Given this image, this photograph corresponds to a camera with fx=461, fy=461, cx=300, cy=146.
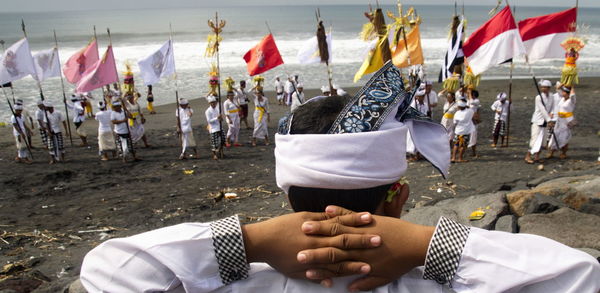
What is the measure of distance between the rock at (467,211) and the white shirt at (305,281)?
2965 mm

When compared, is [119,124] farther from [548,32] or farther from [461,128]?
[548,32]

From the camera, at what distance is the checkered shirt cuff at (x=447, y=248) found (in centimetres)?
122

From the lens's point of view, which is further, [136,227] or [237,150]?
[237,150]

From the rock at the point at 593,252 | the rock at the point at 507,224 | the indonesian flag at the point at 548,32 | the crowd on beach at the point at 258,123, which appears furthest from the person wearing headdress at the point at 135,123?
the rock at the point at 593,252

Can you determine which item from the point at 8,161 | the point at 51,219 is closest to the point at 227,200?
the point at 51,219

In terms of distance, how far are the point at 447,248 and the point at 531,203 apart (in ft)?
10.9

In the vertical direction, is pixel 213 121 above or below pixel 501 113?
above

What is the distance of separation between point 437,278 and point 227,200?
756cm

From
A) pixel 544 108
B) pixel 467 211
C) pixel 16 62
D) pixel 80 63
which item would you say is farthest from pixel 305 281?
pixel 80 63

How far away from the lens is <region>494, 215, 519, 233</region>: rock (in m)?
3.73

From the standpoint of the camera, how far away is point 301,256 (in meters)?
1.20

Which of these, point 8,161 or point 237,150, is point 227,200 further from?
point 8,161

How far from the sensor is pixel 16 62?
35.9ft

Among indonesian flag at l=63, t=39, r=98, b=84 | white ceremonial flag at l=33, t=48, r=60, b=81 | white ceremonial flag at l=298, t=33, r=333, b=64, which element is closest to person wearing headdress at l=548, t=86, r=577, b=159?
white ceremonial flag at l=298, t=33, r=333, b=64
